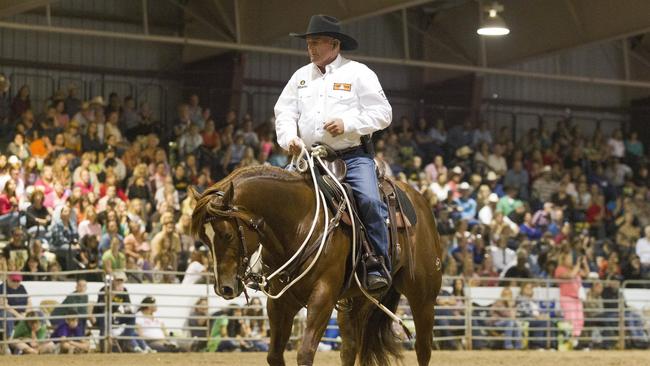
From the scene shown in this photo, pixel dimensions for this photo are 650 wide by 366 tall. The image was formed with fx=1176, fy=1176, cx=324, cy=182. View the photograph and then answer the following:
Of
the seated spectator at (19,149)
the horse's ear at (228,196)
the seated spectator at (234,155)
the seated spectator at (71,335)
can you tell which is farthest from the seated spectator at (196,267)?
the horse's ear at (228,196)

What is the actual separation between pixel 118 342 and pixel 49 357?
1469mm

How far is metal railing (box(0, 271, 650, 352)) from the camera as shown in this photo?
15031 mm

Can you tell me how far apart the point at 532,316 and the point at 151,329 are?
6449mm

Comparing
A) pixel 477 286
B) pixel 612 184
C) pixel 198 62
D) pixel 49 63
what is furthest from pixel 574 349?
pixel 49 63

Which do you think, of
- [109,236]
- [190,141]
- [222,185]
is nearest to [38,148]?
[109,236]

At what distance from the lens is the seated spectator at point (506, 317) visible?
1817 centimetres

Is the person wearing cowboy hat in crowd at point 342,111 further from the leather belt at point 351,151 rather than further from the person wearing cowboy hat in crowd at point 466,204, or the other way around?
the person wearing cowboy hat in crowd at point 466,204

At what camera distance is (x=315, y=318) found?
24.6 ft

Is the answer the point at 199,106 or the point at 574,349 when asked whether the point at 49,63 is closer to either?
the point at 199,106

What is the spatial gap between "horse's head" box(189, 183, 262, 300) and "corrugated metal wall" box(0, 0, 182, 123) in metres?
14.5

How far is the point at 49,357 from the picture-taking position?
45.5 feet

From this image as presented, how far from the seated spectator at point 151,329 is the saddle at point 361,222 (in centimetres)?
698

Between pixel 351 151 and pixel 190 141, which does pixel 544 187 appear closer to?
pixel 190 141

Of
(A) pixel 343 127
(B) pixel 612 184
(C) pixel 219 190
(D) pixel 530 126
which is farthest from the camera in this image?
(D) pixel 530 126
